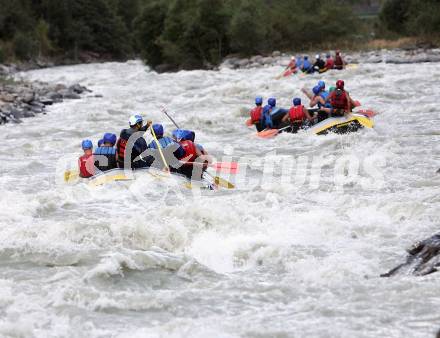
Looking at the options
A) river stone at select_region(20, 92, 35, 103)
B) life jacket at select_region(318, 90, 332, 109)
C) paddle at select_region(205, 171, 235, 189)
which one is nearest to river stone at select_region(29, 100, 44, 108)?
river stone at select_region(20, 92, 35, 103)

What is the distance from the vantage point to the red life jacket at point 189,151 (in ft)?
31.6

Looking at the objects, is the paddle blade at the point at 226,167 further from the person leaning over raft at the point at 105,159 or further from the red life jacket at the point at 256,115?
the red life jacket at the point at 256,115

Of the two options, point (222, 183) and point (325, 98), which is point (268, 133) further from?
point (222, 183)

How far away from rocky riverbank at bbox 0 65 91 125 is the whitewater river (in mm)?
5420

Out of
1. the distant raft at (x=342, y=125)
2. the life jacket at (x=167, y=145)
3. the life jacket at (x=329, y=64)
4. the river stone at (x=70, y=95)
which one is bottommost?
the river stone at (x=70, y=95)

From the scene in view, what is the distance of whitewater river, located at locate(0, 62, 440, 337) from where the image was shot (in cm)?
525

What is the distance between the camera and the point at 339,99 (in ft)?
43.3

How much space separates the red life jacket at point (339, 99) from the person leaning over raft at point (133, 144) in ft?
16.6

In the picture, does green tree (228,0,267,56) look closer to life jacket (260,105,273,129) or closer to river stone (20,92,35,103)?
river stone (20,92,35,103)

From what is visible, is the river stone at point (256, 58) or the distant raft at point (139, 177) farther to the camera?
the river stone at point (256, 58)

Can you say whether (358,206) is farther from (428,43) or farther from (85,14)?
(85,14)

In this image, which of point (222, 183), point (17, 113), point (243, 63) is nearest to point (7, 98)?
point (17, 113)

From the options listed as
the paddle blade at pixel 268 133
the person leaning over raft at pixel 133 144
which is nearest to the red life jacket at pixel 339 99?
the paddle blade at pixel 268 133

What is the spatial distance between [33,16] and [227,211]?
5769cm
